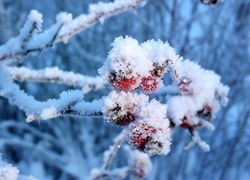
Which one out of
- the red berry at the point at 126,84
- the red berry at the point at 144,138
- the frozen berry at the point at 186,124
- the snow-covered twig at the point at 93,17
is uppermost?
the snow-covered twig at the point at 93,17

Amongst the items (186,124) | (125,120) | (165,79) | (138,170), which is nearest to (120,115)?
(125,120)

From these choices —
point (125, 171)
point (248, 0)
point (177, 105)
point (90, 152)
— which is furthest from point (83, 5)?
point (177, 105)

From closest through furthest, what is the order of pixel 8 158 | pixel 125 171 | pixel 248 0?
pixel 125 171
pixel 248 0
pixel 8 158

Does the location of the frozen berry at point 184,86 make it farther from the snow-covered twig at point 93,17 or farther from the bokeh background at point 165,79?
the bokeh background at point 165,79

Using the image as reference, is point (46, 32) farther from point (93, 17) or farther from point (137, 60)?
point (137, 60)

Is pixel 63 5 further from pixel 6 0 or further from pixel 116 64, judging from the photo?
pixel 116 64

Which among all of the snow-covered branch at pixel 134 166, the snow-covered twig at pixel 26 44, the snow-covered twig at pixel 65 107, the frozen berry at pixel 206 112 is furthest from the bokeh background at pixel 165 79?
the snow-covered twig at pixel 65 107

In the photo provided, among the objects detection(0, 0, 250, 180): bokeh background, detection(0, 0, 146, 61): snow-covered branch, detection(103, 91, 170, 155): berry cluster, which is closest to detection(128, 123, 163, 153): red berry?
detection(103, 91, 170, 155): berry cluster
